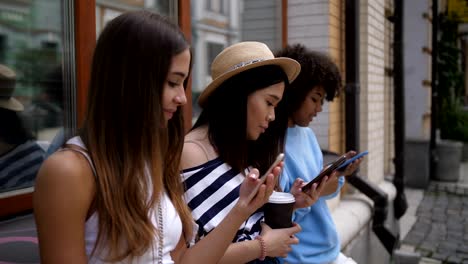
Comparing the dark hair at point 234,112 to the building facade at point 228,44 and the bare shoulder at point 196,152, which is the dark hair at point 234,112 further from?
the building facade at point 228,44

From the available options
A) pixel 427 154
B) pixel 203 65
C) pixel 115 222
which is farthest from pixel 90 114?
pixel 427 154

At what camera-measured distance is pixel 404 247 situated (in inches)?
236

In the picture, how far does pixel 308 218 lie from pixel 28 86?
1.46 m

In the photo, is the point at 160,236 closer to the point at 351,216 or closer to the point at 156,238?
the point at 156,238

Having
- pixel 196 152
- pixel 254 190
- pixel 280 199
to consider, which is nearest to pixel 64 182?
pixel 254 190

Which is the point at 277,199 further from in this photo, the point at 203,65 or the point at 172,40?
the point at 203,65

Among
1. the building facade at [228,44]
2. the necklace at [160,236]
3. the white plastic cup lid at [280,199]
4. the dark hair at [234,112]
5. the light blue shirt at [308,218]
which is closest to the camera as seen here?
the necklace at [160,236]

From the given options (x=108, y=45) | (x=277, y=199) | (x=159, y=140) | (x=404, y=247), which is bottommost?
(x=404, y=247)

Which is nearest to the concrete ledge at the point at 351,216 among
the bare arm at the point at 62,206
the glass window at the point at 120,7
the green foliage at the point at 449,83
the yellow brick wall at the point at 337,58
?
the yellow brick wall at the point at 337,58

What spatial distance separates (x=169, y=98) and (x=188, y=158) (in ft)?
1.39

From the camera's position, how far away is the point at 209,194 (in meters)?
1.78

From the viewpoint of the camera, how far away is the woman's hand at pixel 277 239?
1.77 metres

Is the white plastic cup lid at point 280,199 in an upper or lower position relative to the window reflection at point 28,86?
lower

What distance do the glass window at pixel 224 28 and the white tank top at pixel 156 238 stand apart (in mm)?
1796
